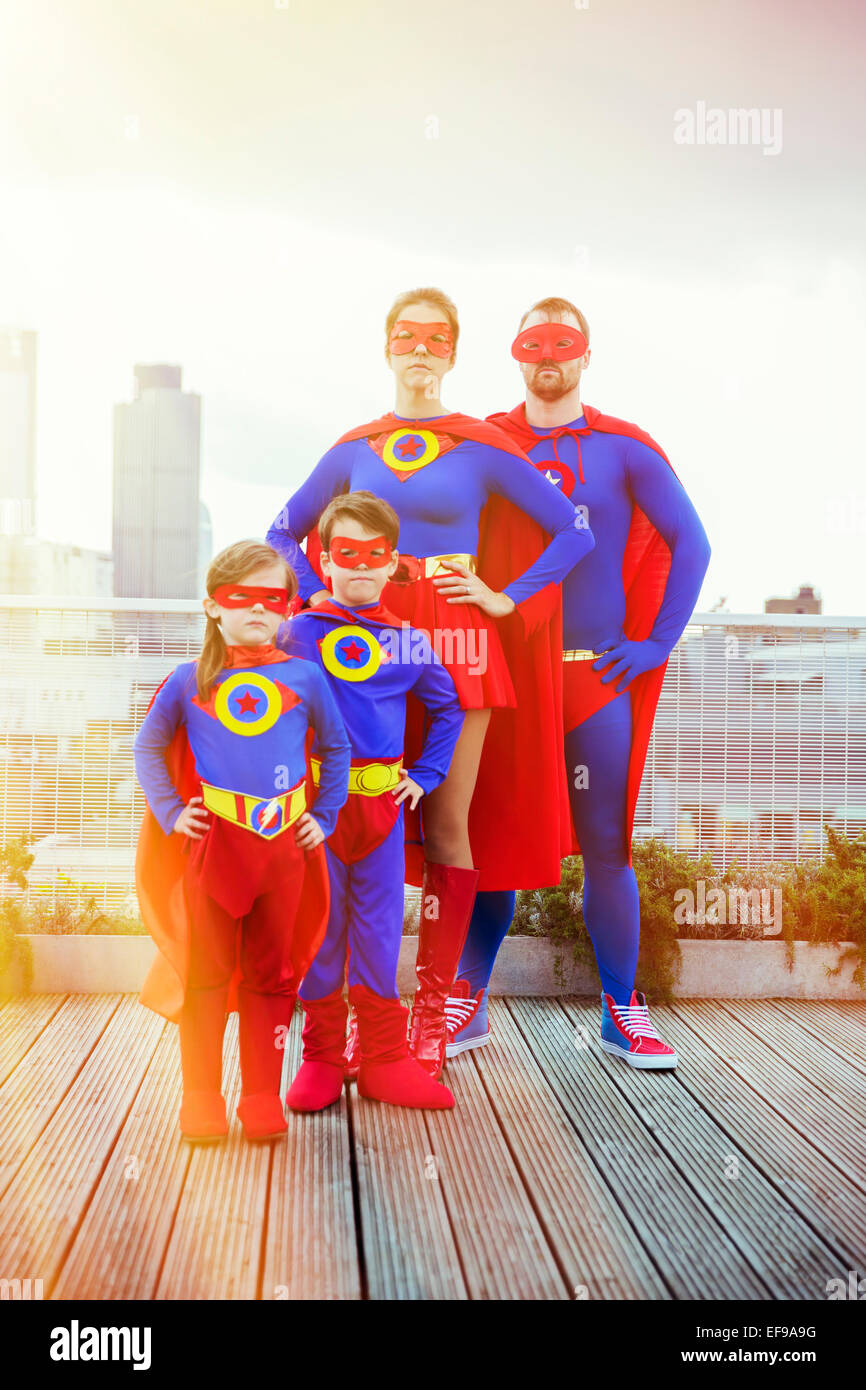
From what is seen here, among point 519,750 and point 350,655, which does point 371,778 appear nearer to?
point 350,655

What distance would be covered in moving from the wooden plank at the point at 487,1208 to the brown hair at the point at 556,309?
1.90m

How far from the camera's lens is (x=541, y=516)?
2389mm

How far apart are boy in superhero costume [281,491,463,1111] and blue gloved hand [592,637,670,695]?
Answer: 475 mm

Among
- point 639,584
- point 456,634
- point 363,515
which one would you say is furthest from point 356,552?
point 639,584

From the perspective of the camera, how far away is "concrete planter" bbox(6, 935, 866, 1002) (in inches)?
115

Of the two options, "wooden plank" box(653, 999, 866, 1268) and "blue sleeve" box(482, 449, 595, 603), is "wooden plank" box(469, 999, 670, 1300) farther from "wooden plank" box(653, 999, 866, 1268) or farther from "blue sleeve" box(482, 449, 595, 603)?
"blue sleeve" box(482, 449, 595, 603)

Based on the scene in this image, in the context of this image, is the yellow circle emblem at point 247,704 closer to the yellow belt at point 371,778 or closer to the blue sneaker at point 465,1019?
the yellow belt at point 371,778

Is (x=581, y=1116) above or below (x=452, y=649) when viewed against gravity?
below

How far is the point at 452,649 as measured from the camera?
2297mm

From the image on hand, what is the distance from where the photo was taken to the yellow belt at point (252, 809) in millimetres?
1978
